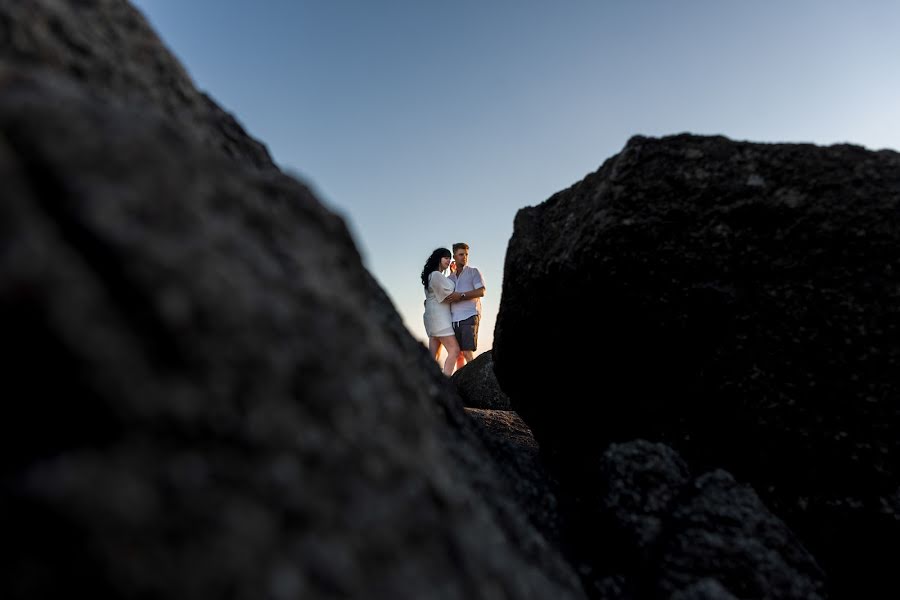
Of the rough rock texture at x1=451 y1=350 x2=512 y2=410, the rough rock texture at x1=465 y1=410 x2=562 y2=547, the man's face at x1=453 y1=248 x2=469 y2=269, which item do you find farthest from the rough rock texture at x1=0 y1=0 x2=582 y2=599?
the rough rock texture at x1=451 y1=350 x2=512 y2=410

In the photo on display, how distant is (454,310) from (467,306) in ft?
0.68

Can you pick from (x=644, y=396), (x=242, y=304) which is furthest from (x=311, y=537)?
(x=644, y=396)

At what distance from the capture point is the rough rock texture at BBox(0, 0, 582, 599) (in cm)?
70

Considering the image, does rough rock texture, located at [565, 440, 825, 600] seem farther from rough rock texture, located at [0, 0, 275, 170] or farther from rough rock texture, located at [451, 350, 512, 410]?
rough rock texture, located at [451, 350, 512, 410]

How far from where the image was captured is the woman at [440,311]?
7.51 m

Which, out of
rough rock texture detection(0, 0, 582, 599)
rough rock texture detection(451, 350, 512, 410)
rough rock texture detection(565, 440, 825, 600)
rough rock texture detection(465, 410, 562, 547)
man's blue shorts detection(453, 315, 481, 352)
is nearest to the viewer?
rough rock texture detection(0, 0, 582, 599)

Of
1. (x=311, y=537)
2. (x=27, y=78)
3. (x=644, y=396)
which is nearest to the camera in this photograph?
(x=311, y=537)

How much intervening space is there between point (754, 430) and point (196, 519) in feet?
6.85

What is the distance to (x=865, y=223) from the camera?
2004 mm

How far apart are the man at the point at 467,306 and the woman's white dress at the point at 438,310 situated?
0.11 m

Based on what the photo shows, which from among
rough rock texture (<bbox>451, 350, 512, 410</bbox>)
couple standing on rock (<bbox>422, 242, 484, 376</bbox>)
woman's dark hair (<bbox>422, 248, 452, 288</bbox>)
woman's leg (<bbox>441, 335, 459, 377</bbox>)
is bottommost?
rough rock texture (<bbox>451, 350, 512, 410</bbox>)

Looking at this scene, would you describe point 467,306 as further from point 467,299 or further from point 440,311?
point 440,311

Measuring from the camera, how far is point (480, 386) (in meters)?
8.62

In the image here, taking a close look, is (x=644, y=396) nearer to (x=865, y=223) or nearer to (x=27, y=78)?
(x=865, y=223)
